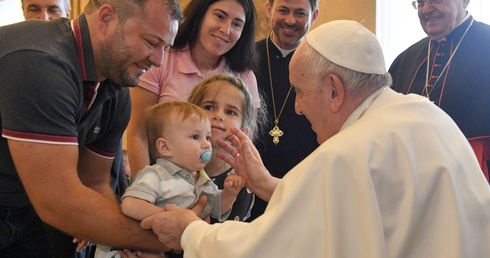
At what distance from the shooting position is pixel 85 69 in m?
2.80

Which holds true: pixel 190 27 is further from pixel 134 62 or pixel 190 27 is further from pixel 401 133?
pixel 401 133

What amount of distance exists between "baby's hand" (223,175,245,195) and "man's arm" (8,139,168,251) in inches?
15.9

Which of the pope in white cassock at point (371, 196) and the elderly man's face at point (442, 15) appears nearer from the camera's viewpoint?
the pope in white cassock at point (371, 196)

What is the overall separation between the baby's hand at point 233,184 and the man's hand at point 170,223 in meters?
0.27

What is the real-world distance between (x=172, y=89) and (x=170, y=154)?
821 mm

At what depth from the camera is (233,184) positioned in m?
3.02

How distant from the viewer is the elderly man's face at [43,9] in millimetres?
A: 4492

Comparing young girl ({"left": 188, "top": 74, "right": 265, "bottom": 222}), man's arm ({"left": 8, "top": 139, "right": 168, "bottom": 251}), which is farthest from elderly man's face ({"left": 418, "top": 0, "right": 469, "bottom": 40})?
man's arm ({"left": 8, "top": 139, "right": 168, "bottom": 251})

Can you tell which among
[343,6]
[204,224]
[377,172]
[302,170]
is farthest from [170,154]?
[343,6]

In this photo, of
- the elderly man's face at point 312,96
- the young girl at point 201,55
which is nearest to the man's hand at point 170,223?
the elderly man's face at point 312,96

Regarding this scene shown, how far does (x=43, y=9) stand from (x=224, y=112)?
1.83 meters

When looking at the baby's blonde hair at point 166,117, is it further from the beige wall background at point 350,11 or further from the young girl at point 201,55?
the beige wall background at point 350,11

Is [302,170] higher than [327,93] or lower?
lower

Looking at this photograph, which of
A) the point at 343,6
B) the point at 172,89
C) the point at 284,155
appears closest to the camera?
the point at 172,89
